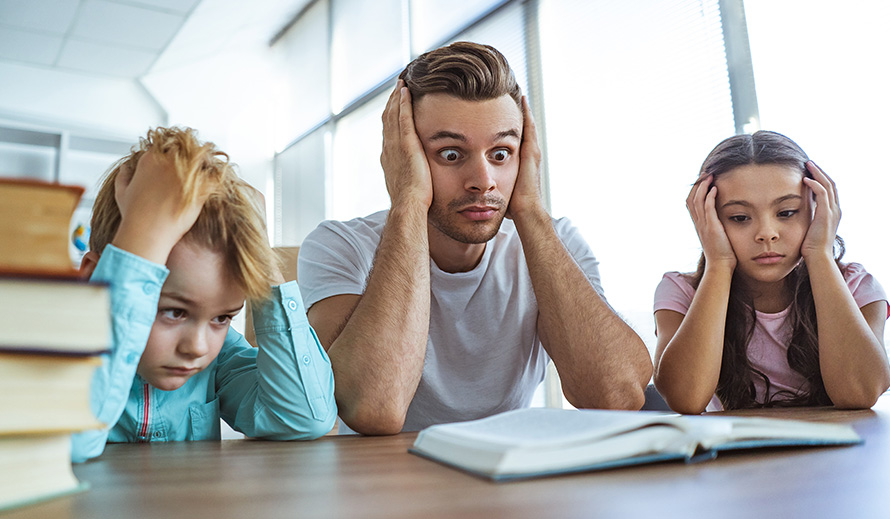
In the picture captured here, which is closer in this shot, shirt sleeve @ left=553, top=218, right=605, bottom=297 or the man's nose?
the man's nose

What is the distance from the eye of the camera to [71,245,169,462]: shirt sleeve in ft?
1.46

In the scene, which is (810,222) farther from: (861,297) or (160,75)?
(160,75)

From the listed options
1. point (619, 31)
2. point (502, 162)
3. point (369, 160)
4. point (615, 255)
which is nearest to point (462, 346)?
point (502, 162)

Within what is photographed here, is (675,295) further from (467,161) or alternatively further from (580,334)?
(467,161)

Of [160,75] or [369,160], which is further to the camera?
[160,75]

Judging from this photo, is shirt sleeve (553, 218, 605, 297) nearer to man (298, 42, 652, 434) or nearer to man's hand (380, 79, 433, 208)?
man (298, 42, 652, 434)

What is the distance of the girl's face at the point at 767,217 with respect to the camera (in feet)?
4.03

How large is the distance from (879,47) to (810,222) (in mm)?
832

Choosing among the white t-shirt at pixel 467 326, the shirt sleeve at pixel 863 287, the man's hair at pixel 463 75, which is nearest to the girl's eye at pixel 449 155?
the man's hair at pixel 463 75

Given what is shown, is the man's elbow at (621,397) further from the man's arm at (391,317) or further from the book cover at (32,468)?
the book cover at (32,468)

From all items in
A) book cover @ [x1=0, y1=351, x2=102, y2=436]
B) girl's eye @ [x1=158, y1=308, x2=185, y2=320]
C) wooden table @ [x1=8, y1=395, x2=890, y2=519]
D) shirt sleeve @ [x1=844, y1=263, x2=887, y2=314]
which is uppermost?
shirt sleeve @ [x1=844, y1=263, x2=887, y2=314]

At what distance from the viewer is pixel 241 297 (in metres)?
0.70

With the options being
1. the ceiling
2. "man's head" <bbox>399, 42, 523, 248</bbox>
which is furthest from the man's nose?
the ceiling

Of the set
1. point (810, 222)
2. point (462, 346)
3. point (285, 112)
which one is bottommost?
point (462, 346)
